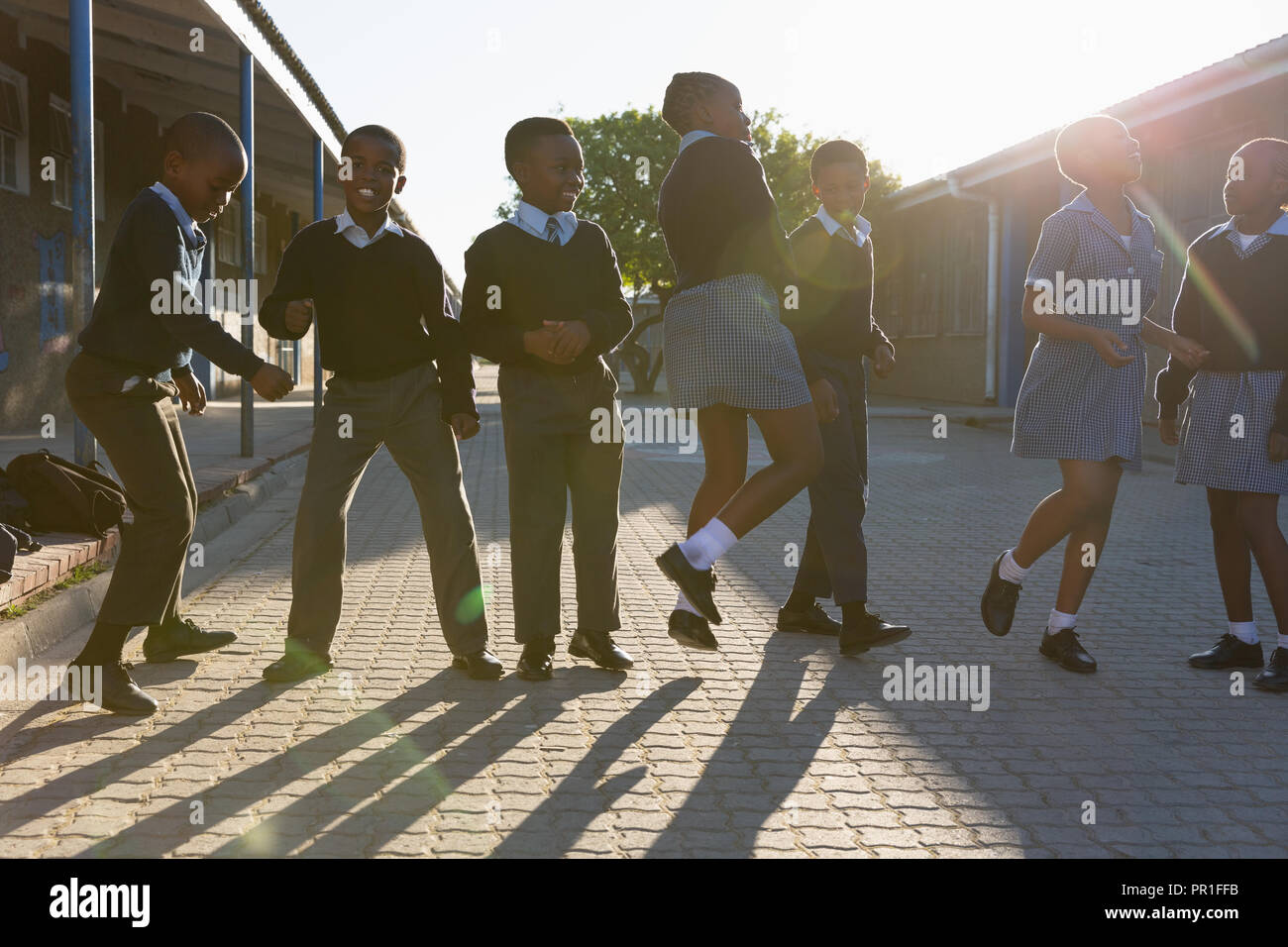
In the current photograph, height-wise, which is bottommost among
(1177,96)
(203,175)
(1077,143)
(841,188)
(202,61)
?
(203,175)

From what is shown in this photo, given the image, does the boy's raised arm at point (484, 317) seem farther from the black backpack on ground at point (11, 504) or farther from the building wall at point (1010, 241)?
the building wall at point (1010, 241)

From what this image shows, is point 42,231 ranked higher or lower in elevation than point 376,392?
higher

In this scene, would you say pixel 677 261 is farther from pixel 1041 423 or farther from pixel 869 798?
pixel 869 798

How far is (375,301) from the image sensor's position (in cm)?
449

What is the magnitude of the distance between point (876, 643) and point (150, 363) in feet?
8.73

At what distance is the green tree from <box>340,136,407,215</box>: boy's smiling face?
29310 millimetres

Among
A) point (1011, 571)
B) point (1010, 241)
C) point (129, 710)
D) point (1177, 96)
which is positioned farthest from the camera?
point (1010, 241)

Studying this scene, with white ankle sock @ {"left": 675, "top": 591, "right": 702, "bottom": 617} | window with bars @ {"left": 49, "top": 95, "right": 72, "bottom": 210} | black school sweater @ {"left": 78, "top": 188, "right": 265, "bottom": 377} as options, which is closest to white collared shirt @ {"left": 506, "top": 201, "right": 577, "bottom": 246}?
black school sweater @ {"left": 78, "top": 188, "right": 265, "bottom": 377}

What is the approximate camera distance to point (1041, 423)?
4.87 m

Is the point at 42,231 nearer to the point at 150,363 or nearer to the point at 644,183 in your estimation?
the point at 150,363

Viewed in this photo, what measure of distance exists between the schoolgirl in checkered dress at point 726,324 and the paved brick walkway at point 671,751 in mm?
529

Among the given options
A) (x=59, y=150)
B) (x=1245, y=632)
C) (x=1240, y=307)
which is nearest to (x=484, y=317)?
(x=1240, y=307)
